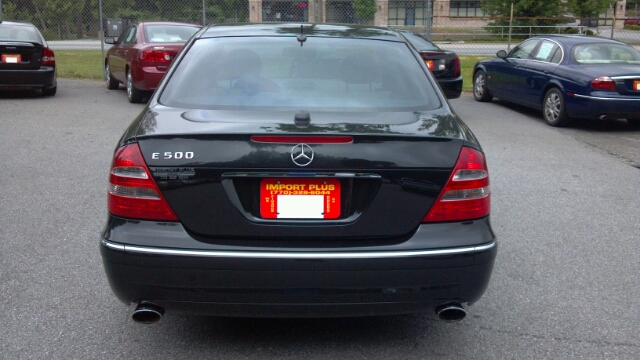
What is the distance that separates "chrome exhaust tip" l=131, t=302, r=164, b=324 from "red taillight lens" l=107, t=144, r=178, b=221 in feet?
1.34

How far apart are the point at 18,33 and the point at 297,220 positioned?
40.4 ft

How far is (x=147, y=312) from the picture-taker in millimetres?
3273

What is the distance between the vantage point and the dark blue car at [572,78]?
10.7 metres

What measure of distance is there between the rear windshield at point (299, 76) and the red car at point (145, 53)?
25.9 feet

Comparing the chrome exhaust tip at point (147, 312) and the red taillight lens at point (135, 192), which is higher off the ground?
the red taillight lens at point (135, 192)

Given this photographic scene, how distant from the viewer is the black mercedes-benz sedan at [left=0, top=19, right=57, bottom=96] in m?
13.2

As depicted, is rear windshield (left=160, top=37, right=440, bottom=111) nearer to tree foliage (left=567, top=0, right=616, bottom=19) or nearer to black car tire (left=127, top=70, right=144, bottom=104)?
black car tire (left=127, top=70, right=144, bottom=104)

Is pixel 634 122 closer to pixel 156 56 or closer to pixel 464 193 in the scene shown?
pixel 156 56

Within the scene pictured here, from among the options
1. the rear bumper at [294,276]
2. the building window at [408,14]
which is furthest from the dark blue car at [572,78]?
the building window at [408,14]

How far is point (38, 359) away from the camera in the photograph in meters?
3.47

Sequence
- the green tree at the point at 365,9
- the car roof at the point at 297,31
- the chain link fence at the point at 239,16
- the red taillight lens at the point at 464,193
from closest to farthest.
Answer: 1. the red taillight lens at the point at 464,193
2. the car roof at the point at 297,31
3. the chain link fence at the point at 239,16
4. the green tree at the point at 365,9

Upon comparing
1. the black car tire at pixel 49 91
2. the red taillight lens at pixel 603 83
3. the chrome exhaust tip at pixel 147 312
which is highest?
the red taillight lens at pixel 603 83

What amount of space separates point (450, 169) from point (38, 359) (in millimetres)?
2173

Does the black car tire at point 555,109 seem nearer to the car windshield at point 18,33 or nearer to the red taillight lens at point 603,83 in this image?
the red taillight lens at point 603,83
